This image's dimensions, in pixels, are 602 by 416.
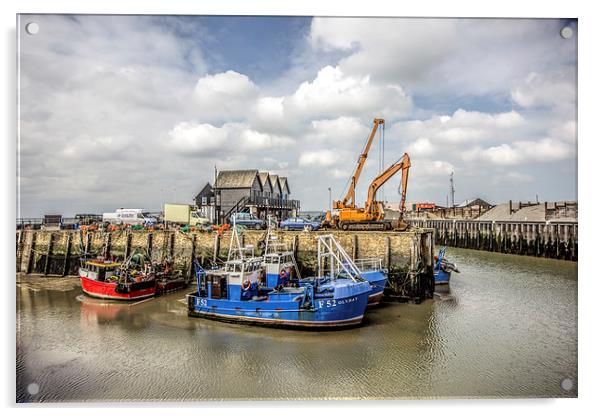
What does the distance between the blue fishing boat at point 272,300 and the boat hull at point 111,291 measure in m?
3.98

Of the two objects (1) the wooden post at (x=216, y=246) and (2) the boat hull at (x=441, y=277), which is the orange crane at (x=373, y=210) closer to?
(2) the boat hull at (x=441, y=277)

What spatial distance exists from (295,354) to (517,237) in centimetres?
2963

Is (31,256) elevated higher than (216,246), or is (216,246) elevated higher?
(216,246)

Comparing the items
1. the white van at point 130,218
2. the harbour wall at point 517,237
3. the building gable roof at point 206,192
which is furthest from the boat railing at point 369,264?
the building gable roof at point 206,192

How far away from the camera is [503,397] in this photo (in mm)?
7344

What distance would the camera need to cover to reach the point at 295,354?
987 cm

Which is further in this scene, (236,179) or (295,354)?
(236,179)

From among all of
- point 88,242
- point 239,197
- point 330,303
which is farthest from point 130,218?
point 330,303

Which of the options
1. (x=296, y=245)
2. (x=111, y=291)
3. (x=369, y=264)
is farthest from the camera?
(x=296, y=245)

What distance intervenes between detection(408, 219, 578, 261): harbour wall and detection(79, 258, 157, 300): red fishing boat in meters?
23.3

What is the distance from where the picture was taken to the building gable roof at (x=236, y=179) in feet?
91.8

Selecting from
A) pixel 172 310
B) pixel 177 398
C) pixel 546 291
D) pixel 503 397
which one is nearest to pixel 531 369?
pixel 503 397

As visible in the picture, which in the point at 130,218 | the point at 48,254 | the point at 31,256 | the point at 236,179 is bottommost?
the point at 31,256

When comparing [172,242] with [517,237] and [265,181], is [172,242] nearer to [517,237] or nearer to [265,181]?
[265,181]
